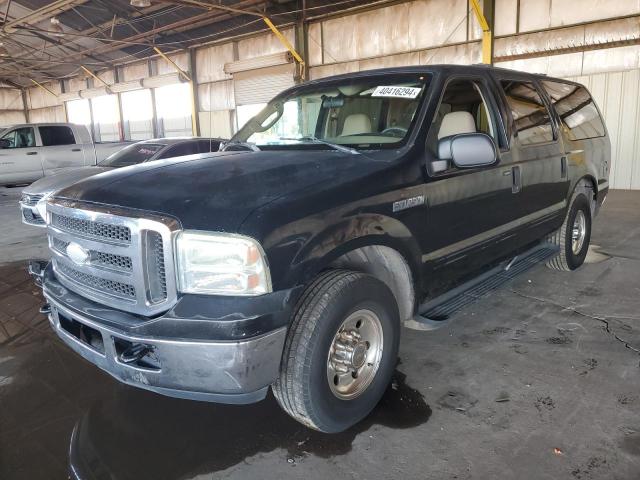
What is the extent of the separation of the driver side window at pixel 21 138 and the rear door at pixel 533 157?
42.4 ft

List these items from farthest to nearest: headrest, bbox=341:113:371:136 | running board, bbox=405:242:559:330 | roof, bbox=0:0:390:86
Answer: roof, bbox=0:0:390:86 < headrest, bbox=341:113:371:136 < running board, bbox=405:242:559:330

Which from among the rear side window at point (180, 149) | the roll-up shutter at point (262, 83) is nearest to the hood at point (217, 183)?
the rear side window at point (180, 149)

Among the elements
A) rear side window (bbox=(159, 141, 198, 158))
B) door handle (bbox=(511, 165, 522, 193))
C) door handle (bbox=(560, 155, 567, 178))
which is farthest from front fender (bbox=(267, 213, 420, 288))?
rear side window (bbox=(159, 141, 198, 158))

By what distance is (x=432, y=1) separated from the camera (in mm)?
12484

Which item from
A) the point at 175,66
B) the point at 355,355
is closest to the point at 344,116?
the point at 355,355

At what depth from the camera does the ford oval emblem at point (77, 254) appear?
2.54 metres

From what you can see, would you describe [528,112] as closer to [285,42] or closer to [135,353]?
[135,353]

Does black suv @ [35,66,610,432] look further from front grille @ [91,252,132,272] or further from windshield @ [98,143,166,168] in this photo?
windshield @ [98,143,166,168]

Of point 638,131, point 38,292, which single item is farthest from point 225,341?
point 638,131

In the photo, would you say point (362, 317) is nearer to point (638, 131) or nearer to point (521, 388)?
point (521, 388)

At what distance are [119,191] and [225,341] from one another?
0.99m

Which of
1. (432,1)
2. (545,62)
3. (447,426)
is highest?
(432,1)

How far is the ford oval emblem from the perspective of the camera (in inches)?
99.8

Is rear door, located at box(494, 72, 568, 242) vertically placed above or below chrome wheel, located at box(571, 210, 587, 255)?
above
